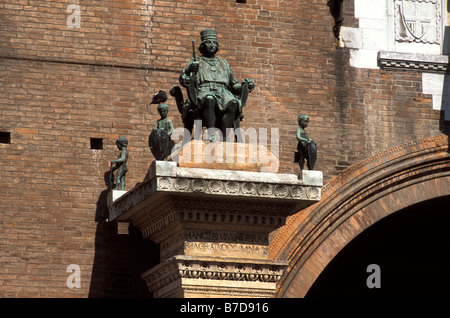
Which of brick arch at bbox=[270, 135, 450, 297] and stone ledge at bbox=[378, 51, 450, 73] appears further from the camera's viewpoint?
stone ledge at bbox=[378, 51, 450, 73]

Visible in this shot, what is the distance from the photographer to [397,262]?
52.4 ft

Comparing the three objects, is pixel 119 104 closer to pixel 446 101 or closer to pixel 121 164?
pixel 121 164

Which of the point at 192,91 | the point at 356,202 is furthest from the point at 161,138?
the point at 356,202

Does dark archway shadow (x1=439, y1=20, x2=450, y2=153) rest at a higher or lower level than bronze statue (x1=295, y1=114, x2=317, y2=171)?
higher

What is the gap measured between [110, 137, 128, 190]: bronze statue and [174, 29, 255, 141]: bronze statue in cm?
77

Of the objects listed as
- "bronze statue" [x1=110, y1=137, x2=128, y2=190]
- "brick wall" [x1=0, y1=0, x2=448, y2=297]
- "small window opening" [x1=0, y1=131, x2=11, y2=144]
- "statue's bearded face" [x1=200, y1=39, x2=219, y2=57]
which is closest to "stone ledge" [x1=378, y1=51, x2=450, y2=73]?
"brick wall" [x1=0, y1=0, x2=448, y2=297]

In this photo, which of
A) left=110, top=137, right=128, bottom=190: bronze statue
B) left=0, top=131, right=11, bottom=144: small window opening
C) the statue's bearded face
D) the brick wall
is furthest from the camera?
left=0, top=131, right=11, bottom=144: small window opening

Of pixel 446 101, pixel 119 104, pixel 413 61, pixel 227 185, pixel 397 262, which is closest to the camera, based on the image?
pixel 227 185

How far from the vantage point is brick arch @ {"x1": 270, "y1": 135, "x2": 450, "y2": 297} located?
1359 centimetres

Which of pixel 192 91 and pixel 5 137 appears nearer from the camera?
pixel 192 91

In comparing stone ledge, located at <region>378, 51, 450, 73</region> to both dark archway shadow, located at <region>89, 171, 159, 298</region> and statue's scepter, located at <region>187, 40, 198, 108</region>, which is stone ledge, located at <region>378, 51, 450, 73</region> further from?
dark archway shadow, located at <region>89, 171, 159, 298</region>

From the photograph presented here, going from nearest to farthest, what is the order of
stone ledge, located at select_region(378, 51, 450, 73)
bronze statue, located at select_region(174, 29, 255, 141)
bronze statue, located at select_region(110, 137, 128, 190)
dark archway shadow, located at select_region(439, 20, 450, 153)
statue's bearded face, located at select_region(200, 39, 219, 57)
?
bronze statue, located at select_region(174, 29, 255, 141)
statue's bearded face, located at select_region(200, 39, 219, 57)
bronze statue, located at select_region(110, 137, 128, 190)
stone ledge, located at select_region(378, 51, 450, 73)
dark archway shadow, located at select_region(439, 20, 450, 153)

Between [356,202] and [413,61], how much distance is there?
5.17 feet
